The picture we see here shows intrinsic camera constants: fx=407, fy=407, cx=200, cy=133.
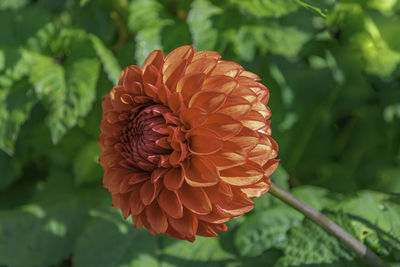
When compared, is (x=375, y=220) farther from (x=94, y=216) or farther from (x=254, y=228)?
(x=94, y=216)

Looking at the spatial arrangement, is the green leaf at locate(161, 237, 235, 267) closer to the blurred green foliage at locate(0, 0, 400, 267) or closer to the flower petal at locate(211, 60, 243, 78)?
the blurred green foliage at locate(0, 0, 400, 267)

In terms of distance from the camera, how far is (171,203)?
36.2 inches

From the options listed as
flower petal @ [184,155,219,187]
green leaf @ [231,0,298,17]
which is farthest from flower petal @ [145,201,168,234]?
green leaf @ [231,0,298,17]

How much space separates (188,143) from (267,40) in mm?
692

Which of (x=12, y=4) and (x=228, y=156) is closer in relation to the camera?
(x=228, y=156)

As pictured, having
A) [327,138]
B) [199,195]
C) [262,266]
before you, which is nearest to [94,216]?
[262,266]

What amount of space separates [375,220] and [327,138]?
73 cm

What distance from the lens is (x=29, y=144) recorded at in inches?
73.1

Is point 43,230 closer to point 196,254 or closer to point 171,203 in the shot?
point 196,254

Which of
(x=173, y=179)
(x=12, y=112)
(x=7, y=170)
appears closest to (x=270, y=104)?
(x=173, y=179)

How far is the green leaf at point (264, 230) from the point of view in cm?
131

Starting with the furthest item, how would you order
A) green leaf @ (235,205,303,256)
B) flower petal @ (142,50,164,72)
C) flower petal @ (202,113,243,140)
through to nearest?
green leaf @ (235,205,303,256) → flower petal @ (142,50,164,72) → flower petal @ (202,113,243,140)

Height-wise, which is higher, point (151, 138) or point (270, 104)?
point (151, 138)

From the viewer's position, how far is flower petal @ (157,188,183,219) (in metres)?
0.89
